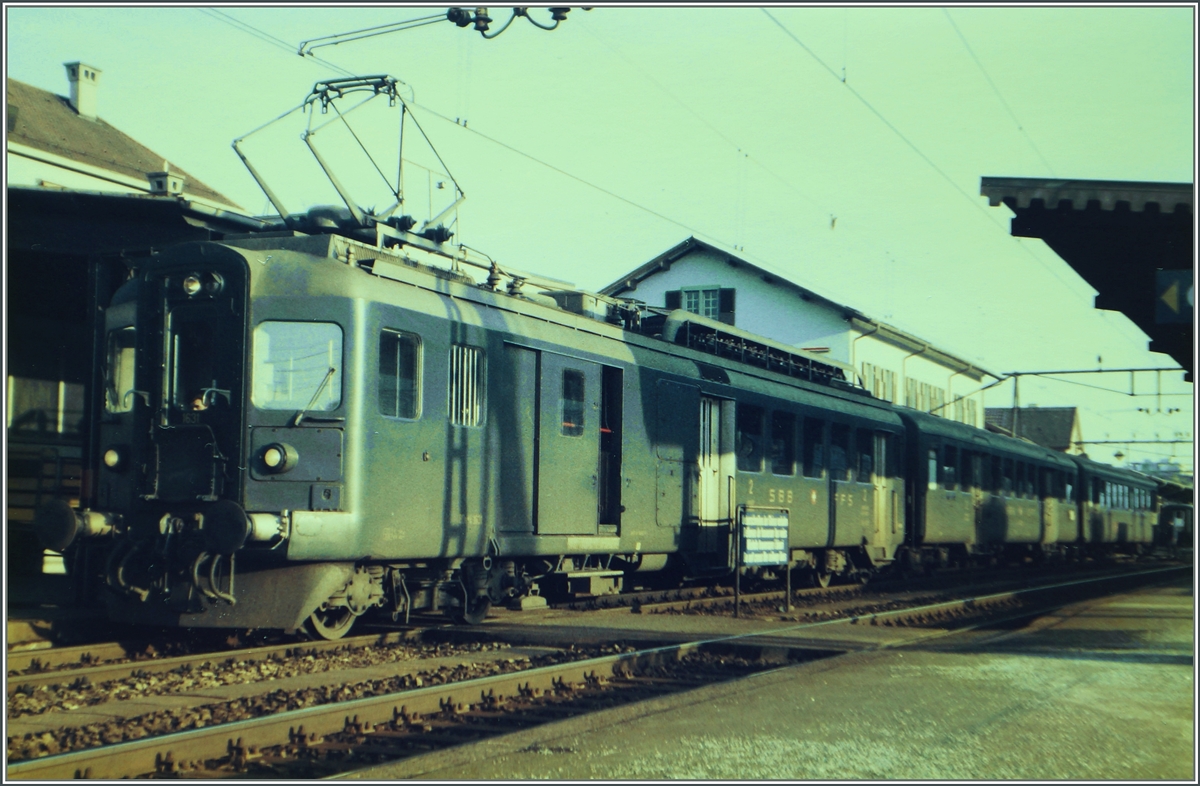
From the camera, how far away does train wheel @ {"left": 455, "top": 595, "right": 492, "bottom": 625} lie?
37.7 feet

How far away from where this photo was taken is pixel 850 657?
9.99 meters

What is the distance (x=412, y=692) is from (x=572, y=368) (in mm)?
5558

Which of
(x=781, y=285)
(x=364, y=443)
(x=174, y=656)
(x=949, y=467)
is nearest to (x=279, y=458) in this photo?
(x=364, y=443)

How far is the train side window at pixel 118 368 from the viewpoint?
405 inches

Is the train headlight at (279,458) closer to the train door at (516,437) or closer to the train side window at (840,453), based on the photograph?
the train door at (516,437)

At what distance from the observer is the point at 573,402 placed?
487 inches

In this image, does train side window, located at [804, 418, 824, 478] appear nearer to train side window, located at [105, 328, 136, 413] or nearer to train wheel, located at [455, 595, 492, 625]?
train wheel, located at [455, 595, 492, 625]

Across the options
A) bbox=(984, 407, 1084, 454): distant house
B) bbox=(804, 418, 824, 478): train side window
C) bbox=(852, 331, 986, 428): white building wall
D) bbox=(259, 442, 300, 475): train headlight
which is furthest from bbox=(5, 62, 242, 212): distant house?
bbox=(984, 407, 1084, 454): distant house

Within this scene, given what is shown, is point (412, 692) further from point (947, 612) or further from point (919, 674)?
point (947, 612)

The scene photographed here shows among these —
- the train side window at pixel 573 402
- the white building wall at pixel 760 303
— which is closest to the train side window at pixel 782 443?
the train side window at pixel 573 402

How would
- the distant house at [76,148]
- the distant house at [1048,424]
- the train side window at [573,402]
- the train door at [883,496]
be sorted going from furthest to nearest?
the distant house at [1048,424] → the distant house at [76,148] → the train door at [883,496] → the train side window at [573,402]

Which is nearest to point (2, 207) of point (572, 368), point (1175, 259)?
point (572, 368)

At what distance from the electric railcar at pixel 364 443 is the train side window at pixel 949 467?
10556 mm

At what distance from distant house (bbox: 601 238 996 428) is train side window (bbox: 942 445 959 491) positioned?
585 inches
